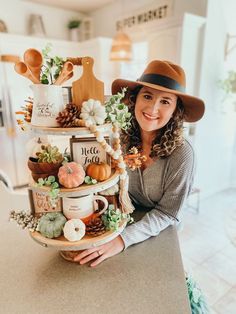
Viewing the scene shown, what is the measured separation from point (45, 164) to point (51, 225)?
0.20 metres

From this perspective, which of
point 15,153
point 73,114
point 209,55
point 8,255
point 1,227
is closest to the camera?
point 73,114

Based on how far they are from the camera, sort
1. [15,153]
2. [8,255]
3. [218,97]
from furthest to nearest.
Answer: [15,153]
[218,97]
[8,255]

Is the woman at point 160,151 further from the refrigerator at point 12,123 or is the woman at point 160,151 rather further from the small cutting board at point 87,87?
the refrigerator at point 12,123

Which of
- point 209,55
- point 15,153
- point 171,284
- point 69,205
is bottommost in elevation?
point 15,153

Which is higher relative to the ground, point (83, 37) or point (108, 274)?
point (83, 37)

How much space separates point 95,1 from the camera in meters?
3.64

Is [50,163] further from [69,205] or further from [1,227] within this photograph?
[1,227]

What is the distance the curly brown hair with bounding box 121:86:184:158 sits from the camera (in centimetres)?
103

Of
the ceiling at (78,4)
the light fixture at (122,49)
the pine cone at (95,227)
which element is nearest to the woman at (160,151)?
the pine cone at (95,227)

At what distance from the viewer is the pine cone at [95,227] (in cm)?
75

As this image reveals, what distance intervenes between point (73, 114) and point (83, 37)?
4.04 metres

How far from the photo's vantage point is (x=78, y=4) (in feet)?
12.3

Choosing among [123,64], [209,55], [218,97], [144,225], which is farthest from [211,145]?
[144,225]

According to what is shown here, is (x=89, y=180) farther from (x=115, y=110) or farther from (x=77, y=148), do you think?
(x=115, y=110)
